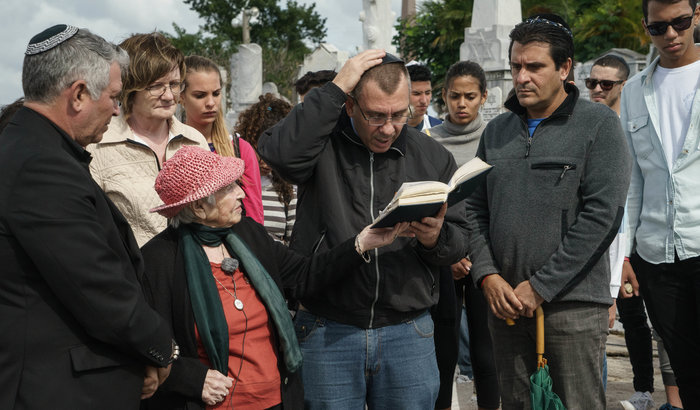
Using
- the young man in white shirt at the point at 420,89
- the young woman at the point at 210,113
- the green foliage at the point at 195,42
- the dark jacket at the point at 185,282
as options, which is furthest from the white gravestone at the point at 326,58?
the green foliage at the point at 195,42

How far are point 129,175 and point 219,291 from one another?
946 mm

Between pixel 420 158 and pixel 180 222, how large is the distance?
105 cm

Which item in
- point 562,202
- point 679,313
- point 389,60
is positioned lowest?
point 679,313

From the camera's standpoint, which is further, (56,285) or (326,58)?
(326,58)

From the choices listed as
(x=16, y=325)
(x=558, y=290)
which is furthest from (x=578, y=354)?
(x=16, y=325)

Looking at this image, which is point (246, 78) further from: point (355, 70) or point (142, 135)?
point (355, 70)

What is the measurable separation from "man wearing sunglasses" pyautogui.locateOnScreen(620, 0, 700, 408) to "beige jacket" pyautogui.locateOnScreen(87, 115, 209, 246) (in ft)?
8.19

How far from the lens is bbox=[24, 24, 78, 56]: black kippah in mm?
2307

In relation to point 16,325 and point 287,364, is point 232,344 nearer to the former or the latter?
point 287,364

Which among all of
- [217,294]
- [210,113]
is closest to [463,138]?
[210,113]

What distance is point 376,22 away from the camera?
2027cm

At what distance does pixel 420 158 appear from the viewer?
125 inches

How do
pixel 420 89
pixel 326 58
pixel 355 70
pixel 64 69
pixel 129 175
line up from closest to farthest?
pixel 64 69, pixel 355 70, pixel 129 175, pixel 420 89, pixel 326 58

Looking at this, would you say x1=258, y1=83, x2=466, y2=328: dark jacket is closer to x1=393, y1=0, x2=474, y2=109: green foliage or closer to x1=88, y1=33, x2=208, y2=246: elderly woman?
x1=88, y1=33, x2=208, y2=246: elderly woman
